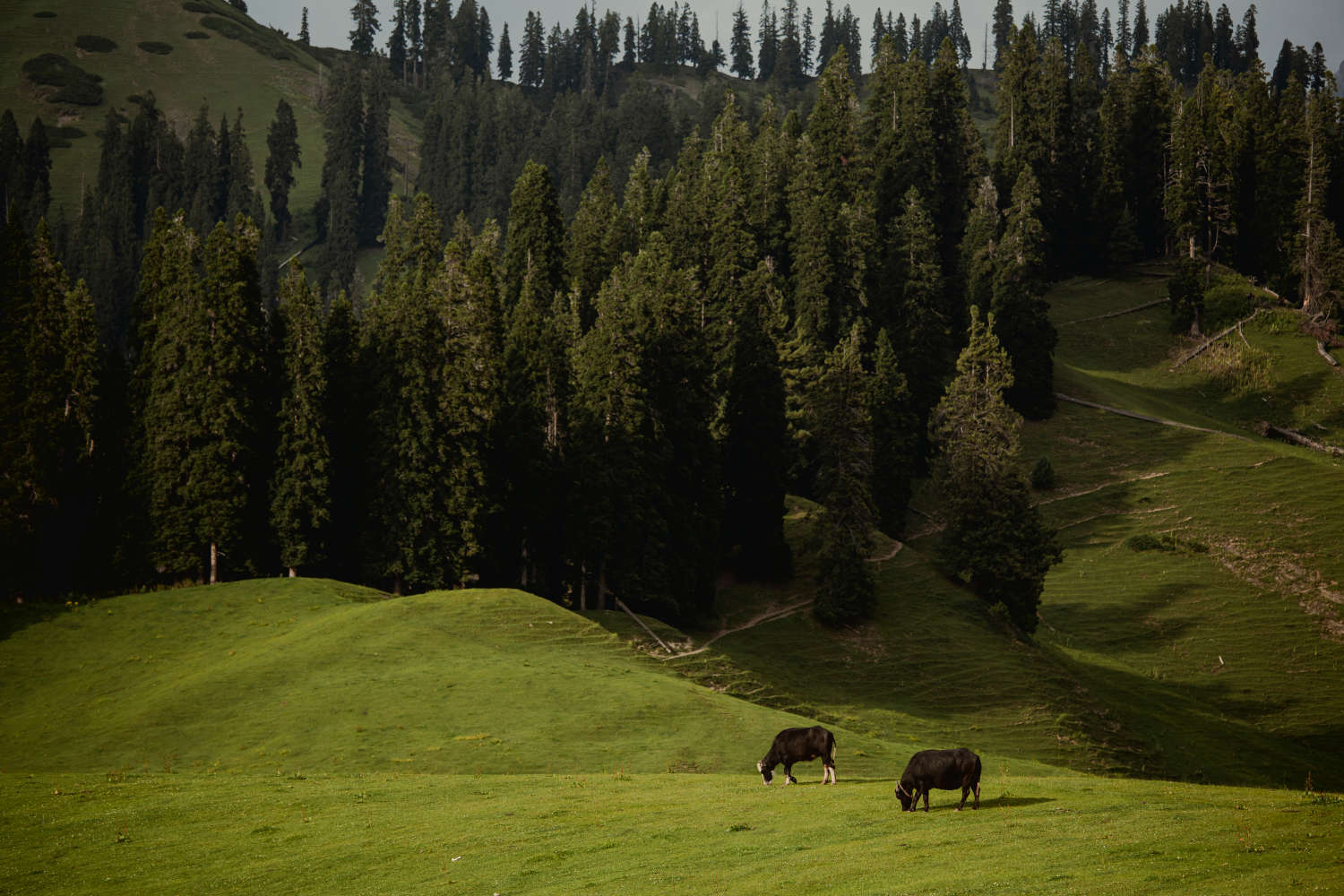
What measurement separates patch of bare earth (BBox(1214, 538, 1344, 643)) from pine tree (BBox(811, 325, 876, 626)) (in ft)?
101

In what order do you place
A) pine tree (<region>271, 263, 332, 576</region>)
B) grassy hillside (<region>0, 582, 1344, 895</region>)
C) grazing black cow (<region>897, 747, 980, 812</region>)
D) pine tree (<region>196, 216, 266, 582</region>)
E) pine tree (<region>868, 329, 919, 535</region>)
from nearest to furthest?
grassy hillside (<region>0, 582, 1344, 895</region>) → grazing black cow (<region>897, 747, 980, 812</region>) → pine tree (<region>196, 216, 266, 582</region>) → pine tree (<region>271, 263, 332, 576</region>) → pine tree (<region>868, 329, 919, 535</region>)

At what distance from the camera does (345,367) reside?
68.0 meters

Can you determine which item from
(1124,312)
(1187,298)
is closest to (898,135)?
(1124,312)

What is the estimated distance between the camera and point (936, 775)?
24.8 metres

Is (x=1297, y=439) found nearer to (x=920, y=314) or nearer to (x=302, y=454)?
(x=920, y=314)

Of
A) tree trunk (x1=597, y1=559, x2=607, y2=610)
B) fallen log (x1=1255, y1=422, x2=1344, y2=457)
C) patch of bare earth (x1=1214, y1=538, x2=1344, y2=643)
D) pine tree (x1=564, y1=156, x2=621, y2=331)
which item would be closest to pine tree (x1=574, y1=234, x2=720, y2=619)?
tree trunk (x1=597, y1=559, x2=607, y2=610)

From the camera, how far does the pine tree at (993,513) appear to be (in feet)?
232

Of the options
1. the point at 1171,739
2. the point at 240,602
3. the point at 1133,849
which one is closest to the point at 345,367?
the point at 240,602

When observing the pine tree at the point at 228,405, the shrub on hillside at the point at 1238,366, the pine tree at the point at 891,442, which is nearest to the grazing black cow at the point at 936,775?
the pine tree at the point at 228,405

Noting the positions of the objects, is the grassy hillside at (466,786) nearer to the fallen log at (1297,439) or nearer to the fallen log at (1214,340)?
the fallen log at (1297,439)

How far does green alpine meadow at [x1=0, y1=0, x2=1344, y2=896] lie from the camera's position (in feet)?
81.3

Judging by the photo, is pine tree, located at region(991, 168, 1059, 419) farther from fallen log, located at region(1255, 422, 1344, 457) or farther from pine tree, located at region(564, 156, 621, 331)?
pine tree, located at region(564, 156, 621, 331)

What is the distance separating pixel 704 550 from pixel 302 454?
82.4 feet

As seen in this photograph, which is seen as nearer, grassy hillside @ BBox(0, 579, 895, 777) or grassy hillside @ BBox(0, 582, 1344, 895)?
grassy hillside @ BBox(0, 582, 1344, 895)
